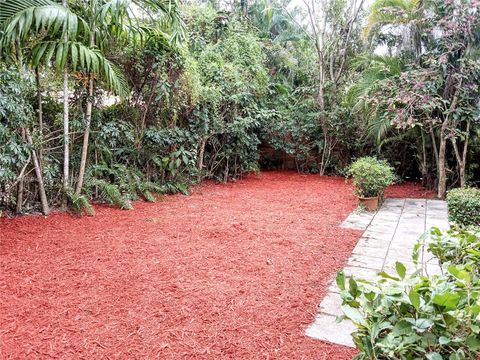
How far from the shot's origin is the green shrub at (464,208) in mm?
3959

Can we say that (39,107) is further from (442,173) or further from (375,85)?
(442,173)

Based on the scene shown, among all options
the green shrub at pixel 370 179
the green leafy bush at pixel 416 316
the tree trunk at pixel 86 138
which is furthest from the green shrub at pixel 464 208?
the tree trunk at pixel 86 138

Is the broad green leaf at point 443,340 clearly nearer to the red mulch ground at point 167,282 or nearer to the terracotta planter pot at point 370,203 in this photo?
the red mulch ground at point 167,282

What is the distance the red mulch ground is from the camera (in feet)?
6.22

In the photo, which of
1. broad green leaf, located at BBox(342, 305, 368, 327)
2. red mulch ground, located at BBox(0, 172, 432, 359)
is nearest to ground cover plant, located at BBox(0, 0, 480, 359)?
red mulch ground, located at BBox(0, 172, 432, 359)

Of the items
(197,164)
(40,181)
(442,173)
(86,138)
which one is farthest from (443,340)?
(197,164)

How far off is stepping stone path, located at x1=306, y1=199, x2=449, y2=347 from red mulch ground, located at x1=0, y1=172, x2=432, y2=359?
0.28 ft

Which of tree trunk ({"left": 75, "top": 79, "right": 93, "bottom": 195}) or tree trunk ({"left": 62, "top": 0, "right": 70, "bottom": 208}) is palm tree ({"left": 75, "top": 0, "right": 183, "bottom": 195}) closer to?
tree trunk ({"left": 75, "top": 79, "right": 93, "bottom": 195})

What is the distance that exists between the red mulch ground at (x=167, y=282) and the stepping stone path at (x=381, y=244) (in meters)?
0.09

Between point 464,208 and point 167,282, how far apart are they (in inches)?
135

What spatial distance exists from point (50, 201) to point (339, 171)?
603cm

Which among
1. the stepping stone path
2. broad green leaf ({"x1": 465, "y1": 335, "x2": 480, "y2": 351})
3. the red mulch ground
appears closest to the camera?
broad green leaf ({"x1": 465, "y1": 335, "x2": 480, "y2": 351})

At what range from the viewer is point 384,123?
612cm

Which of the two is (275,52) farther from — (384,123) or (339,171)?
(384,123)
